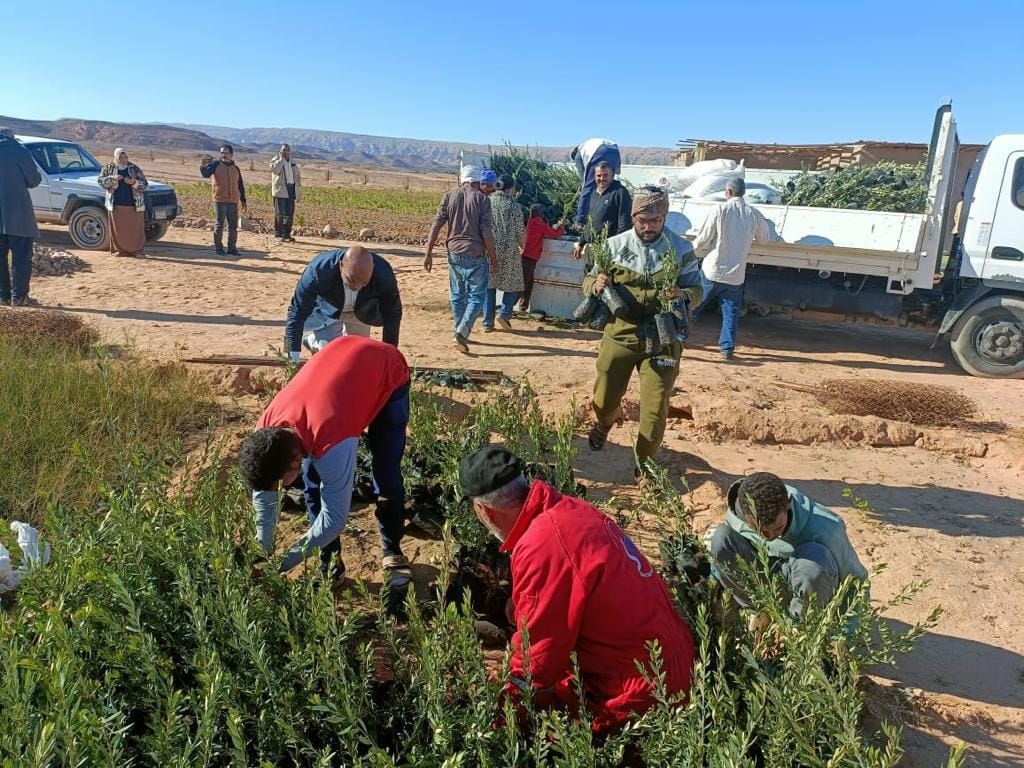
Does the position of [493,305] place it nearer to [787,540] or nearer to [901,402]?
[901,402]

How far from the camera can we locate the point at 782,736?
1.96 meters

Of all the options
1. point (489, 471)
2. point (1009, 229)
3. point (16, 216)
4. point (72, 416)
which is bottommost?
point (72, 416)

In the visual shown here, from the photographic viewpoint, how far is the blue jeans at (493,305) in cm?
862

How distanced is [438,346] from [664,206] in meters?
3.90

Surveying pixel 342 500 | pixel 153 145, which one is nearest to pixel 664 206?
pixel 342 500

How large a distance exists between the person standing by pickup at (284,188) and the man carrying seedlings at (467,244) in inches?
237

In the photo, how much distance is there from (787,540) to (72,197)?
518 inches

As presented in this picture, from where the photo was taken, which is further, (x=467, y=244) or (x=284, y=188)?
(x=284, y=188)

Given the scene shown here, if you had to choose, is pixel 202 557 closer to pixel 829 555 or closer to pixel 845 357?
pixel 829 555

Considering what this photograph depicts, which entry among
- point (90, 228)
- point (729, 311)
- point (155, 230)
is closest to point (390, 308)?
point (729, 311)

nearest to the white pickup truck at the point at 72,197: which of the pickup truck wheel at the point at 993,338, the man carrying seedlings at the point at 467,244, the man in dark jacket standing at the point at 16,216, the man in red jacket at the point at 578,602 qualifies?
the man in dark jacket standing at the point at 16,216

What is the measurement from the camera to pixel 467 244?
24.3ft

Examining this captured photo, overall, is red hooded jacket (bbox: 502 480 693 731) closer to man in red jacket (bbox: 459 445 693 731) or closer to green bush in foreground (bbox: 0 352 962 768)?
man in red jacket (bbox: 459 445 693 731)

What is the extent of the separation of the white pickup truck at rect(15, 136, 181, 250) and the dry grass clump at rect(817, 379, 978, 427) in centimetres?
1147
